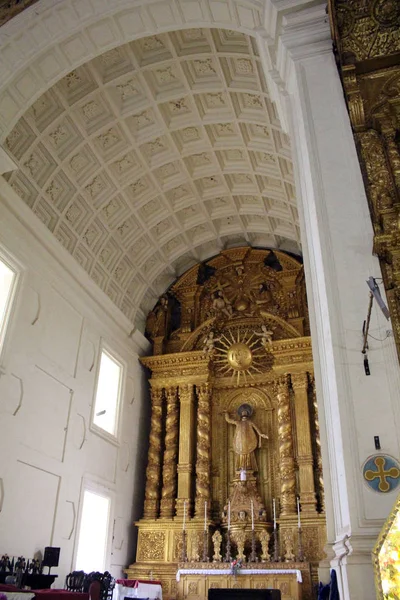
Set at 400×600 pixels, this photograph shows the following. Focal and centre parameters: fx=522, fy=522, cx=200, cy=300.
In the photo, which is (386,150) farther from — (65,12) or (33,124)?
(33,124)

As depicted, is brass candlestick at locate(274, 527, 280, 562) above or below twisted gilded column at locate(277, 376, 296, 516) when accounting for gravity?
below

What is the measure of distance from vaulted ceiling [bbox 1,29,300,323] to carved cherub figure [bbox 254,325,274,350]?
2.71 metres

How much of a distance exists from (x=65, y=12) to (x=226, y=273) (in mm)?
9143

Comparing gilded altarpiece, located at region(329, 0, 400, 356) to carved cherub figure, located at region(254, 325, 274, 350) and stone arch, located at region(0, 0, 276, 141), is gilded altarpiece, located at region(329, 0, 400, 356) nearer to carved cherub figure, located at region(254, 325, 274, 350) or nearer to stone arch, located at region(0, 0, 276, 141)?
stone arch, located at region(0, 0, 276, 141)

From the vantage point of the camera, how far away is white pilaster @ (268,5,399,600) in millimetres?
4246

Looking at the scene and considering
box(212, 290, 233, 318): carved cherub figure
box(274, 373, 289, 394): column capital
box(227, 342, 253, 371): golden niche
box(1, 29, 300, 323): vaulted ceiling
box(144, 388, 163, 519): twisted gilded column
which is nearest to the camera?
box(1, 29, 300, 323): vaulted ceiling

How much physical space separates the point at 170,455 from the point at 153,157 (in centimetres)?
781

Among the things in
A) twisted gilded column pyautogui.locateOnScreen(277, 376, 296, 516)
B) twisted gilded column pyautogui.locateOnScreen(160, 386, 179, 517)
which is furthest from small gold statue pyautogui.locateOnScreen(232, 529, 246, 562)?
twisted gilded column pyautogui.locateOnScreen(160, 386, 179, 517)

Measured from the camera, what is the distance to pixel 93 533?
12273 mm

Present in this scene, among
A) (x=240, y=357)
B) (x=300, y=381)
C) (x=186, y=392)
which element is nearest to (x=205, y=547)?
(x=186, y=392)

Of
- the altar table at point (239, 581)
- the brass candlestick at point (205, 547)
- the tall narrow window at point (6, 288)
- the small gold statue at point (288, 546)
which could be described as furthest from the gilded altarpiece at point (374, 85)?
the brass candlestick at point (205, 547)

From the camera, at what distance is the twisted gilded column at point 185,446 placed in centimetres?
1337

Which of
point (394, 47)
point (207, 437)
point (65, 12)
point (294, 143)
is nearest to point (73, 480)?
point (207, 437)

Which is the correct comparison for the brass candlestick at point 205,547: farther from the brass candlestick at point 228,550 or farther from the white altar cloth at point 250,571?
the white altar cloth at point 250,571
